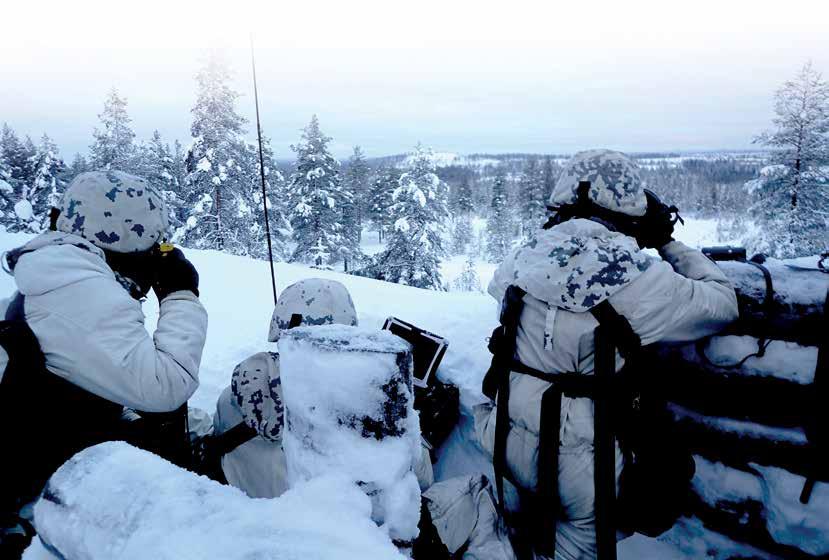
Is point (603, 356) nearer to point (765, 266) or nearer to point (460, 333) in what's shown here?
point (765, 266)

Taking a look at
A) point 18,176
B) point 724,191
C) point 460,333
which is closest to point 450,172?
point 724,191

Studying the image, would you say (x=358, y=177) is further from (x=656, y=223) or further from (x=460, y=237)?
(x=656, y=223)

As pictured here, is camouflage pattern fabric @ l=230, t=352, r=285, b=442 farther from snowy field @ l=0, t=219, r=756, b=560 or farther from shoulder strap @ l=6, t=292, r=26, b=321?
snowy field @ l=0, t=219, r=756, b=560

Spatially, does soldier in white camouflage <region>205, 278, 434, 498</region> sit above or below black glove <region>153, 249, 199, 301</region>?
below

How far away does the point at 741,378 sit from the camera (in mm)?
2670

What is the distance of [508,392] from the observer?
2.68 m

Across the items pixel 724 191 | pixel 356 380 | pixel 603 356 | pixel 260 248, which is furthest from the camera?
pixel 724 191

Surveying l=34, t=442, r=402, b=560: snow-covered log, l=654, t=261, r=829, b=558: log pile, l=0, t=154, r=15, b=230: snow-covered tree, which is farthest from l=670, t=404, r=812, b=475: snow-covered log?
l=0, t=154, r=15, b=230: snow-covered tree

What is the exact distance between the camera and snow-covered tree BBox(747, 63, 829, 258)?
774 inches

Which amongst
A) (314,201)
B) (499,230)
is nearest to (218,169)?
(314,201)

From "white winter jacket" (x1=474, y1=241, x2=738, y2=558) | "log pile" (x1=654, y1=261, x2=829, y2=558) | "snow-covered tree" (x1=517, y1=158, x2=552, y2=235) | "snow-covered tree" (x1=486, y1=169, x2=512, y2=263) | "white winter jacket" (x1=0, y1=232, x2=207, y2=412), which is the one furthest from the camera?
"snow-covered tree" (x1=486, y1=169, x2=512, y2=263)

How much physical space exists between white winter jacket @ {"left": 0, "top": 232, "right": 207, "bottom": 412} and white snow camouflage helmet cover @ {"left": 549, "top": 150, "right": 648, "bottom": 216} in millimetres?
2166

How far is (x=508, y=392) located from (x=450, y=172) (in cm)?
12707

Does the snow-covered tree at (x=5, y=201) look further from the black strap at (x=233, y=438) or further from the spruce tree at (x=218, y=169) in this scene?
the black strap at (x=233, y=438)
